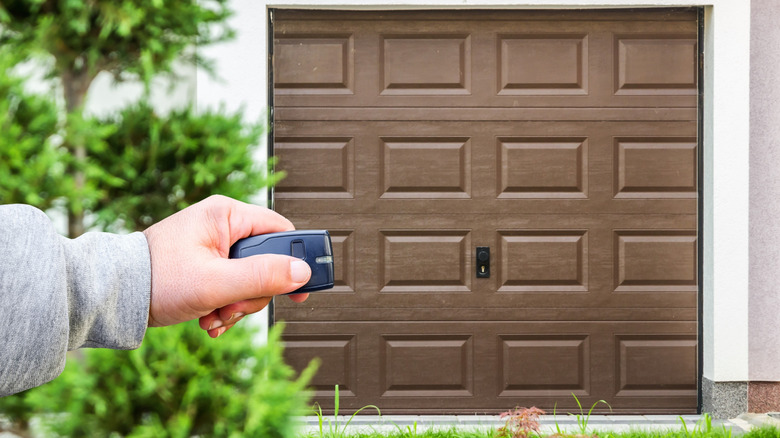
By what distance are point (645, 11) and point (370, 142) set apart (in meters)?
2.22

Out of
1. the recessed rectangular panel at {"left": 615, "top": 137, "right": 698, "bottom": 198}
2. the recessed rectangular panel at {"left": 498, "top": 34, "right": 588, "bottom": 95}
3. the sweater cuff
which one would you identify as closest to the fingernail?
the sweater cuff

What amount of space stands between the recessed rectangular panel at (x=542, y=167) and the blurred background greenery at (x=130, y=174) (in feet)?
8.95

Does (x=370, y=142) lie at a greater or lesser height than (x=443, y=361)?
greater

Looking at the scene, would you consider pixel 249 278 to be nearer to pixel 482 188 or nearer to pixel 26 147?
pixel 26 147

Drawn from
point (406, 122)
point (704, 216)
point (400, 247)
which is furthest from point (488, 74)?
point (704, 216)

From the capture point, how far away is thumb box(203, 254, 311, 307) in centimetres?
85

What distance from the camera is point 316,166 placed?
471 cm

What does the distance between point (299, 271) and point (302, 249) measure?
0.05 m

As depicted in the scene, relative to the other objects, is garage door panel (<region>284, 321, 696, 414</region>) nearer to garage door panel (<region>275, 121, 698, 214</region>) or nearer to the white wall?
the white wall

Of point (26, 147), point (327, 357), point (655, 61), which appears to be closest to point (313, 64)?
point (327, 357)

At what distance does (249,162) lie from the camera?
2.25 m

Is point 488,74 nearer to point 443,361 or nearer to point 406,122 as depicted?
point 406,122

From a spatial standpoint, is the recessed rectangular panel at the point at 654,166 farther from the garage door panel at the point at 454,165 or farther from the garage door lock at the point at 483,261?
the garage door lock at the point at 483,261

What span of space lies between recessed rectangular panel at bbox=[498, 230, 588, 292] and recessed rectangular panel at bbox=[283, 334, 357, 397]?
4.03 ft
